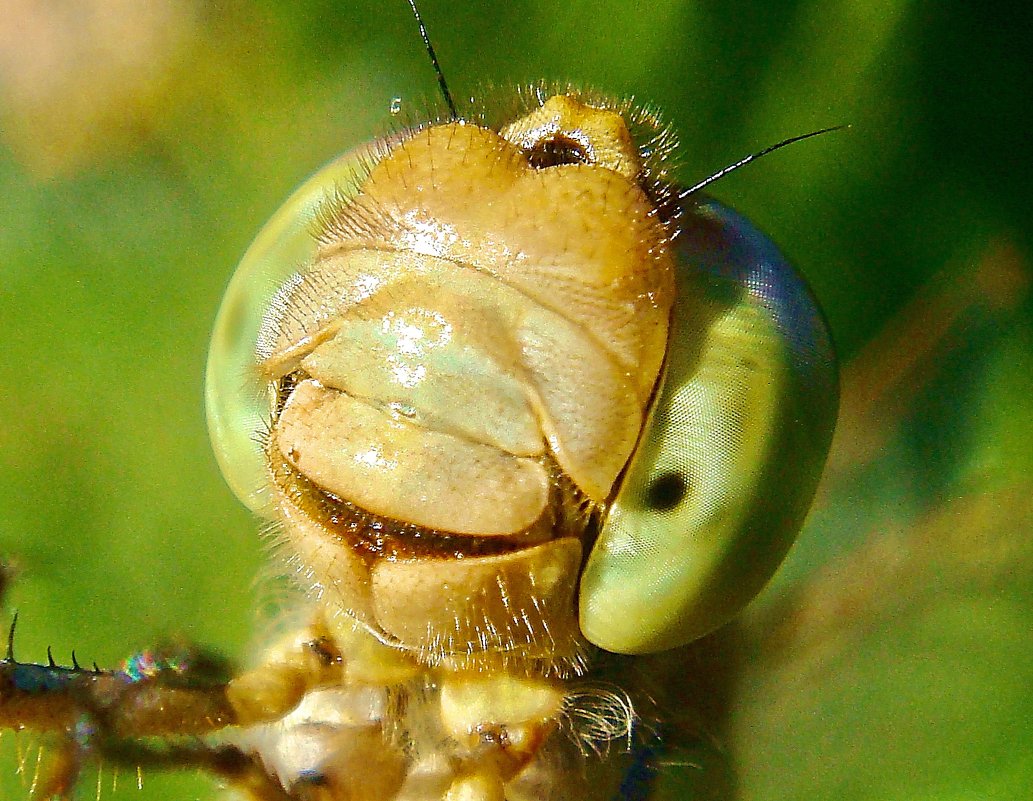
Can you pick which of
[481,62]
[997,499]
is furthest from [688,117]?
[997,499]

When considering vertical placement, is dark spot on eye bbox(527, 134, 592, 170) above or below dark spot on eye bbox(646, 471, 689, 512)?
above

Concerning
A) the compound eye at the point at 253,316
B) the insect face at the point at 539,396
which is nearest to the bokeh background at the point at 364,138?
the compound eye at the point at 253,316

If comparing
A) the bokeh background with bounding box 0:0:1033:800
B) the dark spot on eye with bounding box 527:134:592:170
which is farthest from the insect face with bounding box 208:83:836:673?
the bokeh background with bounding box 0:0:1033:800

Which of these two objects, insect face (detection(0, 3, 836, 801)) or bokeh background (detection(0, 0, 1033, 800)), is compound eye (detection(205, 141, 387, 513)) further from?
bokeh background (detection(0, 0, 1033, 800))

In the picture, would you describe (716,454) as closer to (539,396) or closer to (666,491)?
(666,491)

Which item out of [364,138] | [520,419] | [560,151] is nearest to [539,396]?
[520,419]

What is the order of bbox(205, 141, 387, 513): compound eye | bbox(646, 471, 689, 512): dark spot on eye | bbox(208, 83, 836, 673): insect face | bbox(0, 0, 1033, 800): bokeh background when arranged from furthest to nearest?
bbox(0, 0, 1033, 800): bokeh background, bbox(205, 141, 387, 513): compound eye, bbox(646, 471, 689, 512): dark spot on eye, bbox(208, 83, 836, 673): insect face

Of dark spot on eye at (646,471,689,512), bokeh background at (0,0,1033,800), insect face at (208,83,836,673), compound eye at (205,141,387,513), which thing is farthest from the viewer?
bokeh background at (0,0,1033,800)
